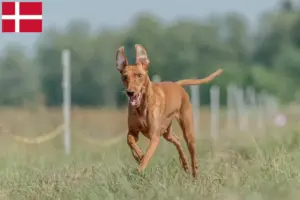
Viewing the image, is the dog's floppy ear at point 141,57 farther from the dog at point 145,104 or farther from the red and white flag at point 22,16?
the red and white flag at point 22,16

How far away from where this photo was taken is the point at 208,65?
47.9 m

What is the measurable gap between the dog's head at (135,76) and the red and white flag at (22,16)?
3.38m

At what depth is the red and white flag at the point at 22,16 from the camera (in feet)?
40.0

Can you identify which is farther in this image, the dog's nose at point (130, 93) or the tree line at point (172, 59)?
the tree line at point (172, 59)

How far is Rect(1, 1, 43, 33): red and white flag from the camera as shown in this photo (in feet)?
40.0

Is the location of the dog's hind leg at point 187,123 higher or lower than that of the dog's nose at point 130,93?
lower

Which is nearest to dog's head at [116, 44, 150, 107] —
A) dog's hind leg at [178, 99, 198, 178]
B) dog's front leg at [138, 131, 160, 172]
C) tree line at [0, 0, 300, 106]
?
dog's front leg at [138, 131, 160, 172]

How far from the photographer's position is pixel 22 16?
40.6ft

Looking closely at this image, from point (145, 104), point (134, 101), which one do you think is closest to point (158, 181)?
point (134, 101)

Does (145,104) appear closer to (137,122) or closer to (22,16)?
(137,122)

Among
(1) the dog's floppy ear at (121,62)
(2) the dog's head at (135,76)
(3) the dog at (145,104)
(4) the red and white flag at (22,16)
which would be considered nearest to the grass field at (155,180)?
(3) the dog at (145,104)

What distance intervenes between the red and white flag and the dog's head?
3.38 meters

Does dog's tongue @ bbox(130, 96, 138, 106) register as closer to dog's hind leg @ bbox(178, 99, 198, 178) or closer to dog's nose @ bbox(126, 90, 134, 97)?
dog's nose @ bbox(126, 90, 134, 97)

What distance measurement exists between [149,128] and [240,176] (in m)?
1.09
